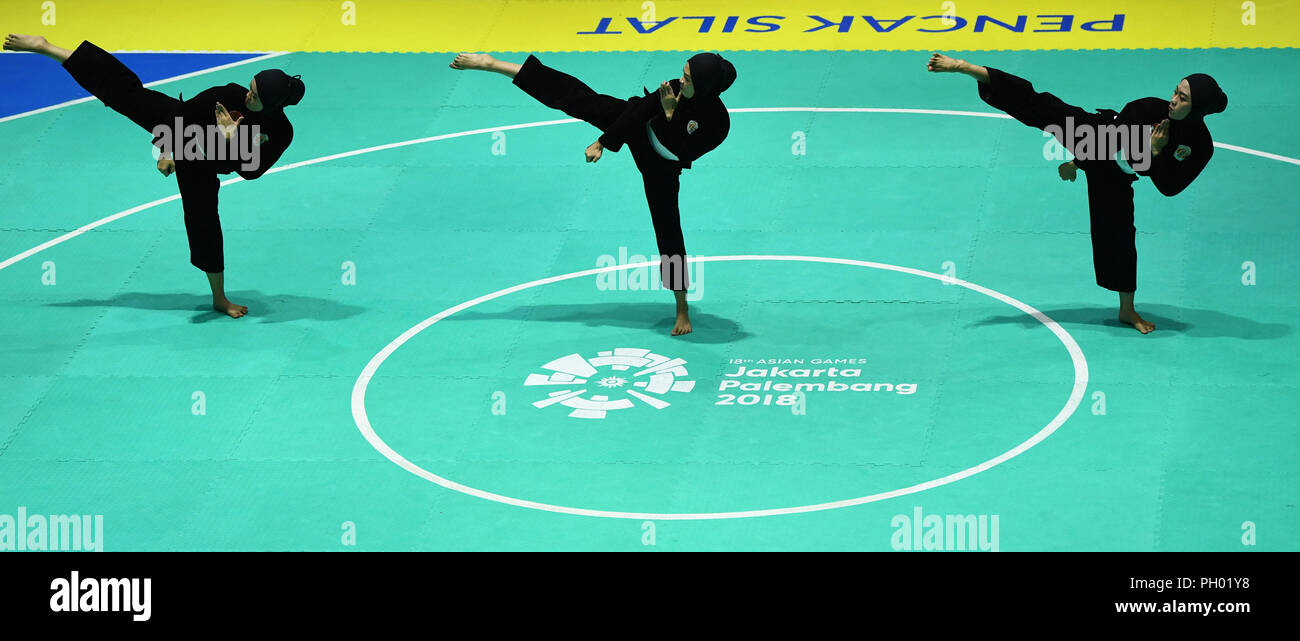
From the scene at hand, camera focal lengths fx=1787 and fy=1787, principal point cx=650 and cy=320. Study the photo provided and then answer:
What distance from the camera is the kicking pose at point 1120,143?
14.4 meters

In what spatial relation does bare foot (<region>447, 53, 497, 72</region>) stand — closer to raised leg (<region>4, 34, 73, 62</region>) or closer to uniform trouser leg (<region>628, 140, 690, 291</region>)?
uniform trouser leg (<region>628, 140, 690, 291</region>)

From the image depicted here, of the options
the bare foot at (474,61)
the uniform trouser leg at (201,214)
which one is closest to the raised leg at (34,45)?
the uniform trouser leg at (201,214)

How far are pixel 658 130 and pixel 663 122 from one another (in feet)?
0.28

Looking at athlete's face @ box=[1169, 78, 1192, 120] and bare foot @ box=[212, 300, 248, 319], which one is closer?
athlete's face @ box=[1169, 78, 1192, 120]

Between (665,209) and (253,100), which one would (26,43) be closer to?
(253,100)

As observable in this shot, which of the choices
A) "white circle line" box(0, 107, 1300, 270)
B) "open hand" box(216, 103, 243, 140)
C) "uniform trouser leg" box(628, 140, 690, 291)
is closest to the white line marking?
"white circle line" box(0, 107, 1300, 270)

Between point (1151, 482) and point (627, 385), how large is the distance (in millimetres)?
4280

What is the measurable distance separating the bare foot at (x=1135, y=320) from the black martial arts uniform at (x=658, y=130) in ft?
12.4

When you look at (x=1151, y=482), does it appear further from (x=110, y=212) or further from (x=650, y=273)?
(x=110, y=212)

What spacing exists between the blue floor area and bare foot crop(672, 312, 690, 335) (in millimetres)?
9920

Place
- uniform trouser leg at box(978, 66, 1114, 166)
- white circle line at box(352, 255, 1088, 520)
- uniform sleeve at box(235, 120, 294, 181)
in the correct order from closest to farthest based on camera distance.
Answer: white circle line at box(352, 255, 1088, 520) < uniform trouser leg at box(978, 66, 1114, 166) < uniform sleeve at box(235, 120, 294, 181)

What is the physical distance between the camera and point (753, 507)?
12.9 metres

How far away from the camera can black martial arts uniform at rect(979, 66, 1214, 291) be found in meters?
14.5

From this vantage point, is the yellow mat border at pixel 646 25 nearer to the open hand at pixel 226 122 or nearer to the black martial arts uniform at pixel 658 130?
the black martial arts uniform at pixel 658 130
